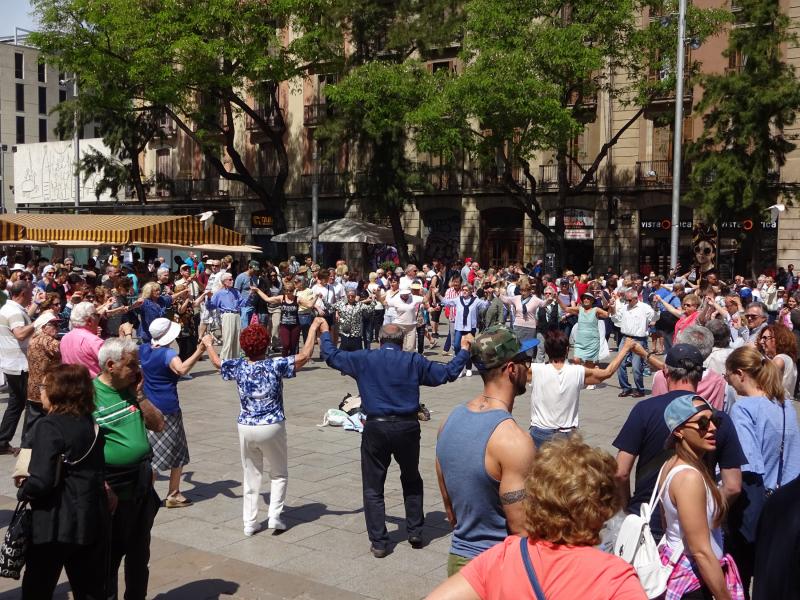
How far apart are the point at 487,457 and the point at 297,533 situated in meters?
3.66

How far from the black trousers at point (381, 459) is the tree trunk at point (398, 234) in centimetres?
2906

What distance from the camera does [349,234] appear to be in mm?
33406

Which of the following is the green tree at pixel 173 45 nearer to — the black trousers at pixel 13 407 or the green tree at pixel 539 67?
the green tree at pixel 539 67

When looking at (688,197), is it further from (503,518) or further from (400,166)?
(503,518)

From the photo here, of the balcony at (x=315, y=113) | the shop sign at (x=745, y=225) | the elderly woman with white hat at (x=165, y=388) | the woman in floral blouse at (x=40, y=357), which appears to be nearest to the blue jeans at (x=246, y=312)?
the woman in floral blouse at (x=40, y=357)

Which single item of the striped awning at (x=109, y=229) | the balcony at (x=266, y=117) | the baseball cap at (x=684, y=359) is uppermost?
the balcony at (x=266, y=117)

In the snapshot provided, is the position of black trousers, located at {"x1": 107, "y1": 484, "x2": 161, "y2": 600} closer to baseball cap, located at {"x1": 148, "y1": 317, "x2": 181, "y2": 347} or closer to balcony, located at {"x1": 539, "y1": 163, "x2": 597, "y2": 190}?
baseball cap, located at {"x1": 148, "y1": 317, "x2": 181, "y2": 347}

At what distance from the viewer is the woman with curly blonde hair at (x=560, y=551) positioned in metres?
2.52

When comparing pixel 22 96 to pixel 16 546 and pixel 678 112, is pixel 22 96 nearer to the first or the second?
pixel 678 112

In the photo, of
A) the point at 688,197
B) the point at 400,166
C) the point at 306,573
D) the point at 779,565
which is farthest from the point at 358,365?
the point at 400,166

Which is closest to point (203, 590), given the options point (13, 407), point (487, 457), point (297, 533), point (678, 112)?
point (297, 533)

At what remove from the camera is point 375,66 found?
3300 centimetres

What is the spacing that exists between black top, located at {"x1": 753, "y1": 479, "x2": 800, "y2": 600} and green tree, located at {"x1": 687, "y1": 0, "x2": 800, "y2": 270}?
28489 millimetres

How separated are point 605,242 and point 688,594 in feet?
105
